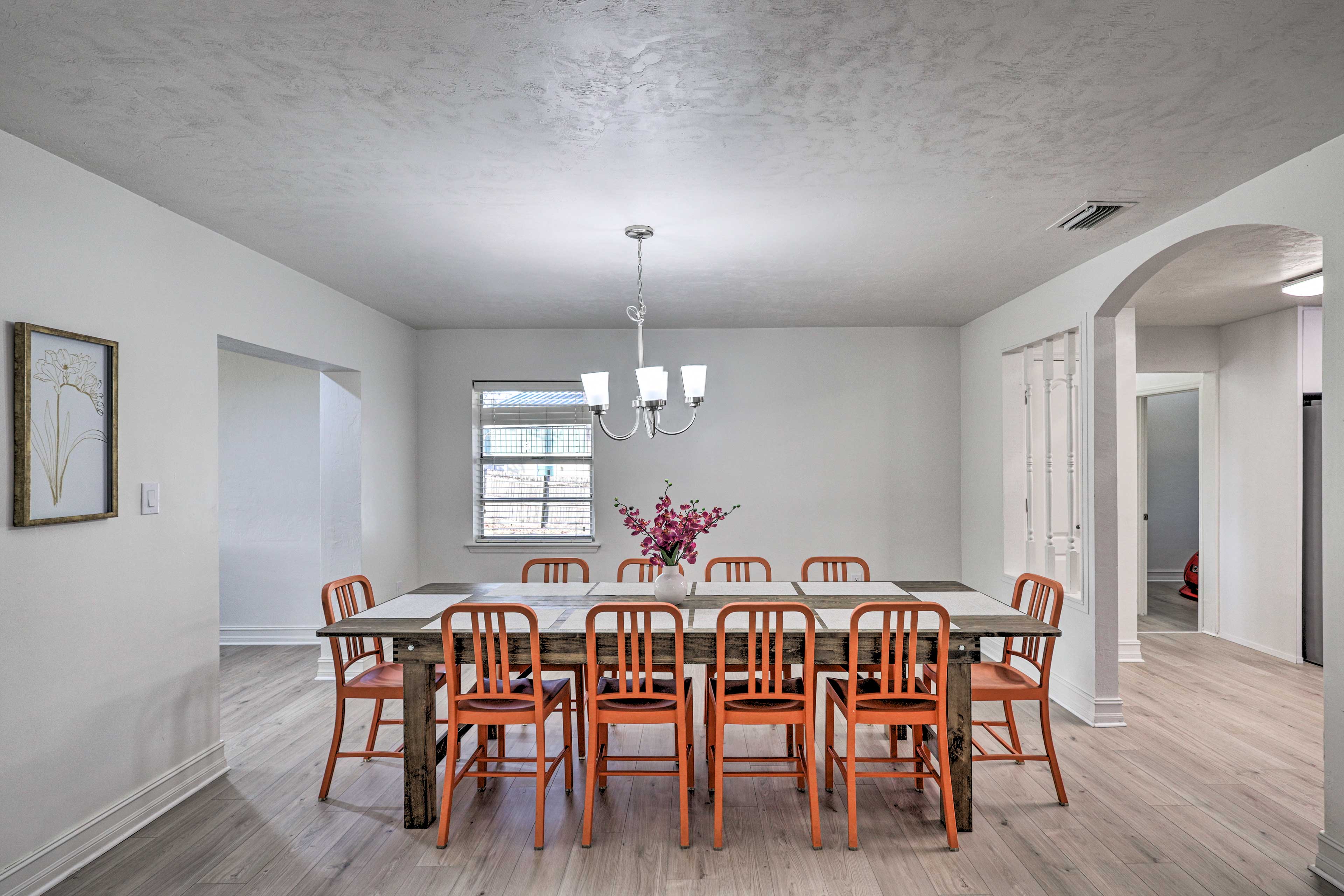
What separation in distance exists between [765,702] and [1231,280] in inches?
150

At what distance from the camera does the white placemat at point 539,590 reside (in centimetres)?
→ 355

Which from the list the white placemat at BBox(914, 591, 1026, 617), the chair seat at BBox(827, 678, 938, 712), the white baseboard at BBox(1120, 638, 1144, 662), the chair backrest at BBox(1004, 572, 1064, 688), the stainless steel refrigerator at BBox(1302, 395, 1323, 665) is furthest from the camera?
the white baseboard at BBox(1120, 638, 1144, 662)

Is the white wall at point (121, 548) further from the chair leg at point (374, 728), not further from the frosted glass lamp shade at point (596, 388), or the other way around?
the frosted glass lamp shade at point (596, 388)

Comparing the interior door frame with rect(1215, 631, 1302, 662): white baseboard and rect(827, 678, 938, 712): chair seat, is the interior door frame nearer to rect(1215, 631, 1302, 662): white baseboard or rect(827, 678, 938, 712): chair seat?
rect(1215, 631, 1302, 662): white baseboard

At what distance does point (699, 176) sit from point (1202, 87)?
1493 mm

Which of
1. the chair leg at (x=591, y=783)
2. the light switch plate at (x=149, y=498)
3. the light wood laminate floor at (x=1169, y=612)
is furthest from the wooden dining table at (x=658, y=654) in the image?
the light wood laminate floor at (x=1169, y=612)

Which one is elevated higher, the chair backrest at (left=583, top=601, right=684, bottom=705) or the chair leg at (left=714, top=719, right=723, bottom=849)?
the chair backrest at (left=583, top=601, right=684, bottom=705)

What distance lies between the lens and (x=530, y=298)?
474 cm

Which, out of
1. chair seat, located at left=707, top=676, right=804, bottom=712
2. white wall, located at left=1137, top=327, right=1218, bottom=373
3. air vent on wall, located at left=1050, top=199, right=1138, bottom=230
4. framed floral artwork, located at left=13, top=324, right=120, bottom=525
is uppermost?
air vent on wall, located at left=1050, top=199, right=1138, bottom=230

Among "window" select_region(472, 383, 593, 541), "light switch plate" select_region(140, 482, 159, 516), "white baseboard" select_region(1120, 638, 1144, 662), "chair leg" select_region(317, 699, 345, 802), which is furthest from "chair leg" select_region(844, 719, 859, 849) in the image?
"window" select_region(472, 383, 593, 541)

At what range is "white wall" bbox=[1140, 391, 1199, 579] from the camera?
8289 mm

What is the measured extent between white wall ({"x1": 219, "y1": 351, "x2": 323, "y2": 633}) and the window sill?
3.90ft

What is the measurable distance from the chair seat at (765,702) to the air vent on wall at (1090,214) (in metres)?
2.25

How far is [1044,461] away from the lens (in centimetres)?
467
